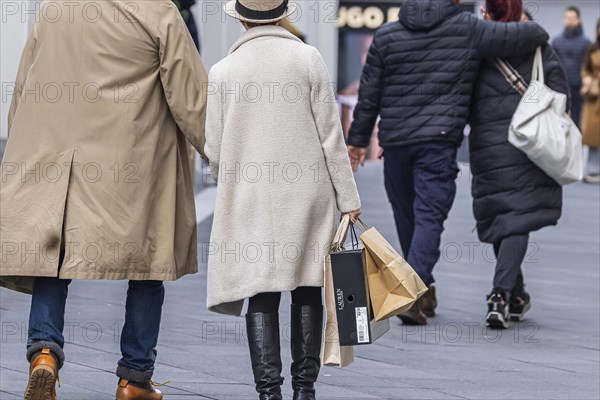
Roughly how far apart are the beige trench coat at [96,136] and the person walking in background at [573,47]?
15274 mm

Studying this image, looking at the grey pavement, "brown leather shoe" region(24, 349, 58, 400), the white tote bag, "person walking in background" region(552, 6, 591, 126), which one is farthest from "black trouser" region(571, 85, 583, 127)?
"brown leather shoe" region(24, 349, 58, 400)

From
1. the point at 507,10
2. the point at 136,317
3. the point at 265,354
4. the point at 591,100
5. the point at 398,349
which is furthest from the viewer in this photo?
the point at 591,100

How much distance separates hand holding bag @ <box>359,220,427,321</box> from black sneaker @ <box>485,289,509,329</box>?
2413 mm

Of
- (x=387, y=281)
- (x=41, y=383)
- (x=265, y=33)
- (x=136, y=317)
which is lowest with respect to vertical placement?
(x=41, y=383)

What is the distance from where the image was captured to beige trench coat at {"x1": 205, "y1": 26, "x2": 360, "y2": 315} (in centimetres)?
523

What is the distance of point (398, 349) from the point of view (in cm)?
702

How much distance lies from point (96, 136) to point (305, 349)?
1.09 meters

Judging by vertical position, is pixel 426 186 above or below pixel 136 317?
above

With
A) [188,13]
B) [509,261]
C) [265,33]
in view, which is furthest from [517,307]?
[188,13]

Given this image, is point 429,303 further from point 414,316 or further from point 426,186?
point 426,186

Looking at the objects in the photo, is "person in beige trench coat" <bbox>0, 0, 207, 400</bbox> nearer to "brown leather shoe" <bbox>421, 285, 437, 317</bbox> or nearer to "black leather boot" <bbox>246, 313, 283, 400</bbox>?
"black leather boot" <bbox>246, 313, 283, 400</bbox>

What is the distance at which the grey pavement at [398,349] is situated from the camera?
19.6ft

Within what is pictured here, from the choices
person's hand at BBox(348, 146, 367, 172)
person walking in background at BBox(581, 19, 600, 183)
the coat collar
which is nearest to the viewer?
the coat collar

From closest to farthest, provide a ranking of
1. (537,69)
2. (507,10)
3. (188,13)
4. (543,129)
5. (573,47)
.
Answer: (543,129), (537,69), (507,10), (188,13), (573,47)
